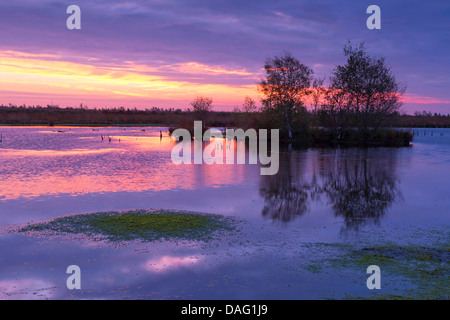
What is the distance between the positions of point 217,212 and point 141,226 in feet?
12.2

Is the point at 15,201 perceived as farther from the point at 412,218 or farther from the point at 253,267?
the point at 412,218

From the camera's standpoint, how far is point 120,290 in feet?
29.7

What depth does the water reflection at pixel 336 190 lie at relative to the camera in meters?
17.1

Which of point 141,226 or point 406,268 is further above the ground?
point 141,226

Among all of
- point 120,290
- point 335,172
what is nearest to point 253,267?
point 120,290

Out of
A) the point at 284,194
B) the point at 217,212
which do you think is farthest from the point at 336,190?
the point at 217,212

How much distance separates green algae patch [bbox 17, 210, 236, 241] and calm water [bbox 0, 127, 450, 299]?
771 millimetres

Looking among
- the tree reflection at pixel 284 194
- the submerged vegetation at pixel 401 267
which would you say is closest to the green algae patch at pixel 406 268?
the submerged vegetation at pixel 401 267

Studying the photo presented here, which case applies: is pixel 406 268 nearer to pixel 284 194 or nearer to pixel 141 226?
pixel 141 226

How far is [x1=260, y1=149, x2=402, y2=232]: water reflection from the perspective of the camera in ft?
56.2

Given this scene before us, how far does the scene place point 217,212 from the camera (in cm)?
1670

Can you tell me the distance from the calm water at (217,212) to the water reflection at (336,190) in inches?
3.1

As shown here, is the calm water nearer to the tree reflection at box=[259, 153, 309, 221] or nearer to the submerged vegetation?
the tree reflection at box=[259, 153, 309, 221]
